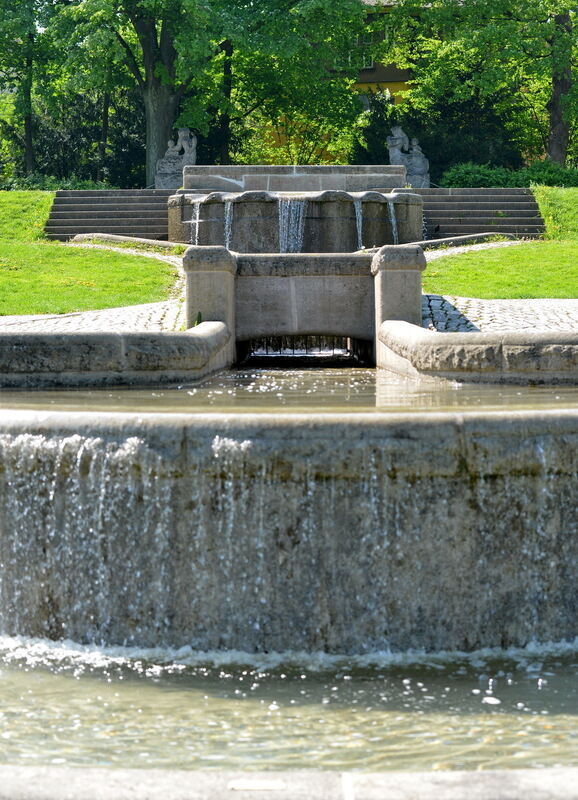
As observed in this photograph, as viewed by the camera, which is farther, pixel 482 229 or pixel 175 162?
pixel 175 162

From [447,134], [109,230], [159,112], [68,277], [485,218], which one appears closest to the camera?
[68,277]

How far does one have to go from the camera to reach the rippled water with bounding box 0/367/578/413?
689cm

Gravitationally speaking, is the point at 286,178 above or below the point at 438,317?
above

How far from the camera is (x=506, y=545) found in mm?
5707

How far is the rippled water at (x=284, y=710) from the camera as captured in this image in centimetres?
424

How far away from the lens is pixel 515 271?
1798 centimetres

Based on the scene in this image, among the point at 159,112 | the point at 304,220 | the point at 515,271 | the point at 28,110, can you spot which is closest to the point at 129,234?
the point at 304,220

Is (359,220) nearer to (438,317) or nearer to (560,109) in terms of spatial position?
(438,317)

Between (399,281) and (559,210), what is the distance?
1439cm

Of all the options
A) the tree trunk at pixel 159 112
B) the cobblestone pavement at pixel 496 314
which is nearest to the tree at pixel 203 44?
the tree trunk at pixel 159 112

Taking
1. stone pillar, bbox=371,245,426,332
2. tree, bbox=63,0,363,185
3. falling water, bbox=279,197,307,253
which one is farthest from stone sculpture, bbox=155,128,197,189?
stone pillar, bbox=371,245,426,332

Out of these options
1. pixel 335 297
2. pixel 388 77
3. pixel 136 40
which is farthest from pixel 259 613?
pixel 388 77

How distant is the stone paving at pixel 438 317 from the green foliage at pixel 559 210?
309 inches

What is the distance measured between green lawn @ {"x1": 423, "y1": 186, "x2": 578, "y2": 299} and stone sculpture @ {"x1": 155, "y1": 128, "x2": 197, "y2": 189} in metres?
11.2
